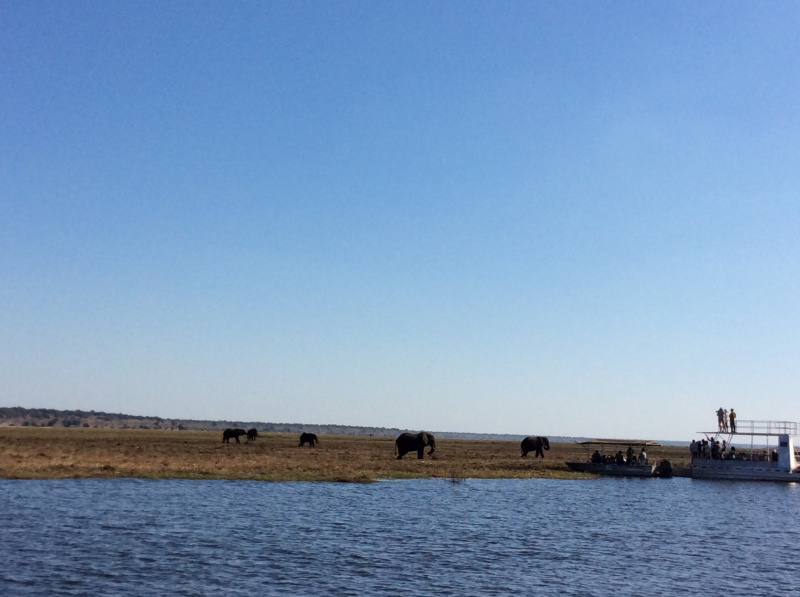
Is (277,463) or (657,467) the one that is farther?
(657,467)

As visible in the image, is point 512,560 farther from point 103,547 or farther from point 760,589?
point 103,547

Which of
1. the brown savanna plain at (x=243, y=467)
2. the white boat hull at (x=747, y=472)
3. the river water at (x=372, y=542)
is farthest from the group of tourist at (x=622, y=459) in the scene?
the river water at (x=372, y=542)

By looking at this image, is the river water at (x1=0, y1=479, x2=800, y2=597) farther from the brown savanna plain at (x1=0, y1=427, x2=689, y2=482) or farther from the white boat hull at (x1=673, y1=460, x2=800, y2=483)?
the white boat hull at (x1=673, y1=460, x2=800, y2=483)

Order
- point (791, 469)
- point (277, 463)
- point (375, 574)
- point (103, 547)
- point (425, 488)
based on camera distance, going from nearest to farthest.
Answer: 1. point (375, 574)
2. point (103, 547)
3. point (425, 488)
4. point (277, 463)
5. point (791, 469)

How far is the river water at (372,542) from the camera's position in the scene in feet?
66.4

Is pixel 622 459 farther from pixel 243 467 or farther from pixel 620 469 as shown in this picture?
pixel 243 467

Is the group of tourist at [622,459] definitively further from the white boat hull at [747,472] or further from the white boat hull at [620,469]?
the white boat hull at [747,472]

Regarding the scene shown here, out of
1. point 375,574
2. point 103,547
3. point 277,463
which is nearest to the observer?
point 375,574

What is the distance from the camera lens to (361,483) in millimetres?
43250

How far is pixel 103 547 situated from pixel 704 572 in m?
18.4

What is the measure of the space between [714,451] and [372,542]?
4092cm

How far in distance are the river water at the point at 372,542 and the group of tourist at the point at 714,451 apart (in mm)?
16674

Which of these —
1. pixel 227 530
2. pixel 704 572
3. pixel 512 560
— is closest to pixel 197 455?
pixel 227 530

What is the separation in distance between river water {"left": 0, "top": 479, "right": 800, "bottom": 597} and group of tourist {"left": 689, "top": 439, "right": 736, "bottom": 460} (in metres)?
16.7
